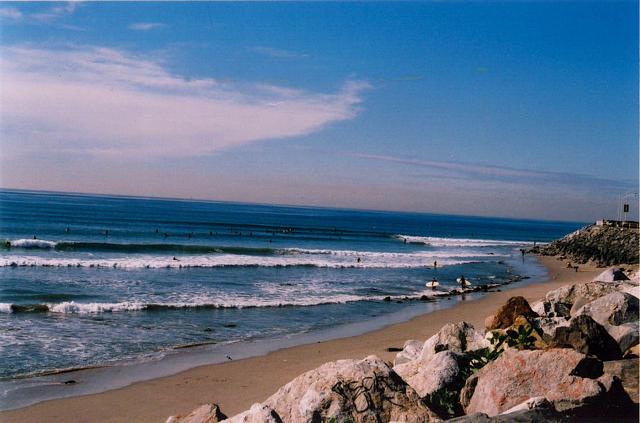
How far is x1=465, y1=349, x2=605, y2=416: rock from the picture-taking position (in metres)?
5.66

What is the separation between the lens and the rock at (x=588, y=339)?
6995 millimetres

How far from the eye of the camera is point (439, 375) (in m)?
7.22

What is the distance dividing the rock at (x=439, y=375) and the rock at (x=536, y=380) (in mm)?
685

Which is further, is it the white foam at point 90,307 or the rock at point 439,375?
→ the white foam at point 90,307

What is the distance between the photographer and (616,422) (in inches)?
210

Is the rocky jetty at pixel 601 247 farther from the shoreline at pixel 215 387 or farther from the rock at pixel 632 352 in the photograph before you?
the rock at pixel 632 352

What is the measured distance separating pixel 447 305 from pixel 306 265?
14.9 m

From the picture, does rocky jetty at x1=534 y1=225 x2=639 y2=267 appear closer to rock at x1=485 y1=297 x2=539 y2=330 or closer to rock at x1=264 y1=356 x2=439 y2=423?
rock at x1=485 y1=297 x2=539 y2=330

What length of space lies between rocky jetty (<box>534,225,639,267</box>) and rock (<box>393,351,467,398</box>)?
128ft

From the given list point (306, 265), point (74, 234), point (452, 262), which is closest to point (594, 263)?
point (452, 262)

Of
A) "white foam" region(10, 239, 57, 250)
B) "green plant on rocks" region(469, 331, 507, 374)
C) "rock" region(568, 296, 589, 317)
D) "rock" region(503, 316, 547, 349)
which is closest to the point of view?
"green plant on rocks" region(469, 331, 507, 374)

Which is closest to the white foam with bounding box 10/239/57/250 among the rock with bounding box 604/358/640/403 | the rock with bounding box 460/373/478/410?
the rock with bounding box 460/373/478/410

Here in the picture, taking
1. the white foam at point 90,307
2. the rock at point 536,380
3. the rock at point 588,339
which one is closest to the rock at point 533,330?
the rock at point 588,339

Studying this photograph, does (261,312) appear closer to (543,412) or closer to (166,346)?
(166,346)
